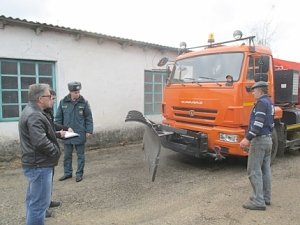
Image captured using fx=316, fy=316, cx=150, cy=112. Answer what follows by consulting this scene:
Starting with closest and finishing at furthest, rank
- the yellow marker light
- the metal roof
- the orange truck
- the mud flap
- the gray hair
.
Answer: the gray hair < the mud flap < the orange truck < the metal roof < the yellow marker light

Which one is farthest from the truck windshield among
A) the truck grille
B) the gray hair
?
the gray hair

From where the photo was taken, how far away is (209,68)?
646 centimetres

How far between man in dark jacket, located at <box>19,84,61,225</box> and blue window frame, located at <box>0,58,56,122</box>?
444 cm

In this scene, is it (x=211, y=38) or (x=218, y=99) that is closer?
(x=218, y=99)

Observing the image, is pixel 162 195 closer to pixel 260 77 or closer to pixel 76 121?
pixel 76 121

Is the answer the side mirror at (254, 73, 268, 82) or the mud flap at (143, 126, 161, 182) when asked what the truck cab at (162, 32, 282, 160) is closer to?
the side mirror at (254, 73, 268, 82)

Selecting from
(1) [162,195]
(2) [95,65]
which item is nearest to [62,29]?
(2) [95,65]

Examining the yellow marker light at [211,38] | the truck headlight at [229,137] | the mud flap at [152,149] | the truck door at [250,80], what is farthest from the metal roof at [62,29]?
the truck headlight at [229,137]

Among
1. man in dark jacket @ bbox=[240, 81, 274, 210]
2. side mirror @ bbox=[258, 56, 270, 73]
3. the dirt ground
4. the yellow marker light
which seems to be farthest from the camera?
the yellow marker light

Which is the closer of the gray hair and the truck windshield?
the gray hair

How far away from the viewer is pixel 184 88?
6.65 m

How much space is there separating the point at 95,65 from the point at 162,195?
4916 millimetres

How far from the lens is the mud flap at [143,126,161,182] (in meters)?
5.31

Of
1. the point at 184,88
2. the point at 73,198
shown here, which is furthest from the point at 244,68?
the point at 73,198
